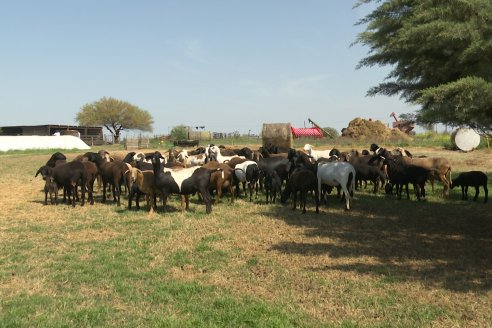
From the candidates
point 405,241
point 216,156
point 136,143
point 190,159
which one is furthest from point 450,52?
point 136,143

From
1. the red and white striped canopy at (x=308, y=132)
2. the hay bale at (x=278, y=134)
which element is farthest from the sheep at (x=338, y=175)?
the red and white striped canopy at (x=308, y=132)

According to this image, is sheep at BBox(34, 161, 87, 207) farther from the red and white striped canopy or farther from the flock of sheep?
the red and white striped canopy

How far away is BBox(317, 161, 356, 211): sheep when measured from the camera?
13211mm

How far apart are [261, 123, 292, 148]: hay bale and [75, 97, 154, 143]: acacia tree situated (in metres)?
59.8

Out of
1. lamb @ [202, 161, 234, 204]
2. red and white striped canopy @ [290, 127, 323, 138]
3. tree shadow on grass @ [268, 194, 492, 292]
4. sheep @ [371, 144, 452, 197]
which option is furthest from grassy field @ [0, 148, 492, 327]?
red and white striped canopy @ [290, 127, 323, 138]

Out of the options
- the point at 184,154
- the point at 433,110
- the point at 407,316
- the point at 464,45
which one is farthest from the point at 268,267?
the point at 184,154

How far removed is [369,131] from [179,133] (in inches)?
921

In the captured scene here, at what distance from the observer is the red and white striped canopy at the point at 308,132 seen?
47969mm

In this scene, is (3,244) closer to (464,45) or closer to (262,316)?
(262,316)

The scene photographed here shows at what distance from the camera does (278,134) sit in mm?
29484

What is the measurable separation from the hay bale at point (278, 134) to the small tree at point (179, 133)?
2609 centimetres

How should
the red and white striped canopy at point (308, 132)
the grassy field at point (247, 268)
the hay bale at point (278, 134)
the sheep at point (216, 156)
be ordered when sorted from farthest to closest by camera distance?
1. the red and white striped canopy at point (308, 132)
2. the hay bale at point (278, 134)
3. the sheep at point (216, 156)
4. the grassy field at point (247, 268)

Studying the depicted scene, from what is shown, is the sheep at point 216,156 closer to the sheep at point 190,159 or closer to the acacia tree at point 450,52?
the sheep at point 190,159

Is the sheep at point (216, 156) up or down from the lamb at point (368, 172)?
up
